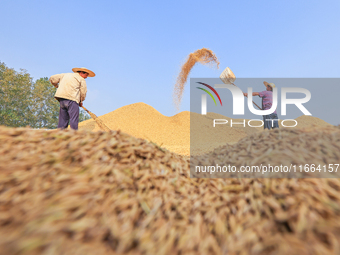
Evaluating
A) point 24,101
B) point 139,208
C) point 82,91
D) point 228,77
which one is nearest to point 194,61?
→ point 228,77

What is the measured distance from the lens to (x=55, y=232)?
989 millimetres

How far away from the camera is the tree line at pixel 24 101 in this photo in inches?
544

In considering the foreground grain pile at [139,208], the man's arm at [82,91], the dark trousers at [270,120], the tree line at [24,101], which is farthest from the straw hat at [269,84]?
the tree line at [24,101]

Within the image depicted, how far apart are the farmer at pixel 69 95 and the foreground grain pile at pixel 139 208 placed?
224cm

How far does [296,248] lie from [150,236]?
0.76 m

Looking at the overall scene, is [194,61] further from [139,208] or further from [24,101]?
[24,101]

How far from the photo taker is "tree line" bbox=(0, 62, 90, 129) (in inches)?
544

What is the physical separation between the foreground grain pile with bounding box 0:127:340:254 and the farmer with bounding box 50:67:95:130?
224 centimetres

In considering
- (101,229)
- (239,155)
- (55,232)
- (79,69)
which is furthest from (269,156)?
(79,69)

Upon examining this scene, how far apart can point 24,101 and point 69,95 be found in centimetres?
1415

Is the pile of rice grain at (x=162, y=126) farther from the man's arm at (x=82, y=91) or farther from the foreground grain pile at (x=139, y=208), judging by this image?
the foreground grain pile at (x=139, y=208)

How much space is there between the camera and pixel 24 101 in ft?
48.2

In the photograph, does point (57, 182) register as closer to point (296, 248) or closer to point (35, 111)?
point (296, 248)

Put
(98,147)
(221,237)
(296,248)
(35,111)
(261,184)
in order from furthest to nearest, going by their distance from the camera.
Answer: (35,111) → (98,147) → (261,184) → (221,237) → (296,248)
